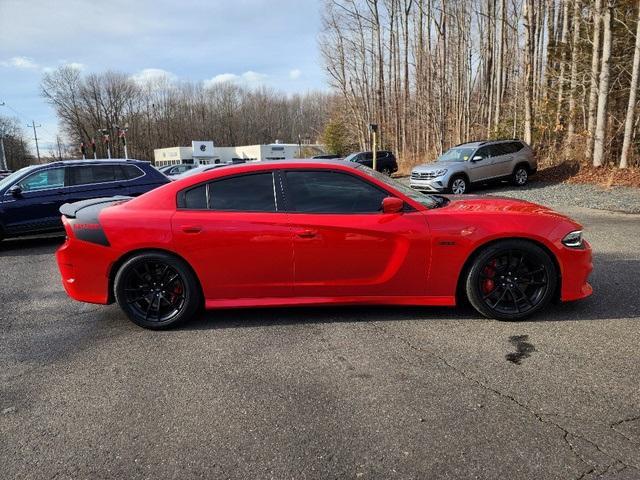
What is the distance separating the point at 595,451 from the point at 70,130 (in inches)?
3598

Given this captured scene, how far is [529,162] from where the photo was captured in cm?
1666

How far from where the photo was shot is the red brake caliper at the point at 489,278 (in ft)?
13.0

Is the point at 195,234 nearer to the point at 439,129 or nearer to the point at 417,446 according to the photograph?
the point at 417,446

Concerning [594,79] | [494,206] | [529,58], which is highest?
[529,58]

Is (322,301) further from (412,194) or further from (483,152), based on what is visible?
(483,152)

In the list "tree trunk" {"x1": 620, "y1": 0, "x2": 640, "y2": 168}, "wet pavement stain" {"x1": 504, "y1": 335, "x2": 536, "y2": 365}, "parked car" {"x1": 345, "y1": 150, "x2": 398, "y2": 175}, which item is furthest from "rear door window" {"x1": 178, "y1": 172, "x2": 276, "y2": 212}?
"parked car" {"x1": 345, "y1": 150, "x2": 398, "y2": 175}

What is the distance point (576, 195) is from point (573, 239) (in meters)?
11.2

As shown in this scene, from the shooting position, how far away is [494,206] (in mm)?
4219

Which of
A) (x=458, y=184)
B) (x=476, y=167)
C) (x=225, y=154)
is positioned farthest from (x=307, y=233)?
(x=225, y=154)

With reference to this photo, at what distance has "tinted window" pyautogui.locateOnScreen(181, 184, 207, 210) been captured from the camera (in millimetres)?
4121

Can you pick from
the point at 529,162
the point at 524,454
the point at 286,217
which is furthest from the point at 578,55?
the point at 524,454

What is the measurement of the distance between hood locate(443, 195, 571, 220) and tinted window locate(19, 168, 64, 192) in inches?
301

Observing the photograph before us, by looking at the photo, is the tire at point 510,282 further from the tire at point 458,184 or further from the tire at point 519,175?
the tire at point 519,175

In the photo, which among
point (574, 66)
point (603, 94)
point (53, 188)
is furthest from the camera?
point (574, 66)
